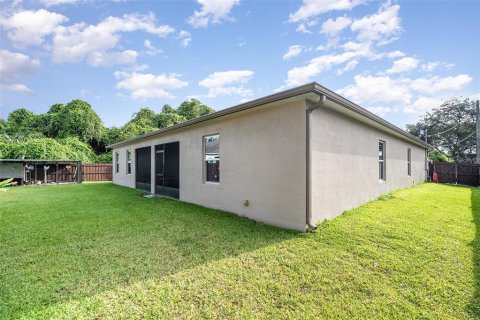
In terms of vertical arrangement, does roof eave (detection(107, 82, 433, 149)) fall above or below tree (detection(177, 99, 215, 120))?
below

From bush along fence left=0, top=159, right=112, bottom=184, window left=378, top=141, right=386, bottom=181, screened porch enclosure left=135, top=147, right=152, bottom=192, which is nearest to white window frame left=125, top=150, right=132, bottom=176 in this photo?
screened porch enclosure left=135, top=147, right=152, bottom=192

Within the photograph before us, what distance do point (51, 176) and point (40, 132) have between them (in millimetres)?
9311

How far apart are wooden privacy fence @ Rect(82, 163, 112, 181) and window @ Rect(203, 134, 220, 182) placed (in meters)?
16.3

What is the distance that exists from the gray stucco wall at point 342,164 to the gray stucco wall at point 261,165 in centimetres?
35

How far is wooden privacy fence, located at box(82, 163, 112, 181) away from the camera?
63.0 ft

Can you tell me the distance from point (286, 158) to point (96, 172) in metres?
19.9

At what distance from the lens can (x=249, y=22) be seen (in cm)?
790

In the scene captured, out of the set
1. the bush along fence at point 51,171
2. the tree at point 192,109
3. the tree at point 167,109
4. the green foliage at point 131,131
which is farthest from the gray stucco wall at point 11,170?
the tree at point 167,109

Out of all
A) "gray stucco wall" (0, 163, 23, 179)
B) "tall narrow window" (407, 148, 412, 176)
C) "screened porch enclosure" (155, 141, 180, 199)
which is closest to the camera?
"screened porch enclosure" (155, 141, 180, 199)

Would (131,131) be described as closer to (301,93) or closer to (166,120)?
(166,120)

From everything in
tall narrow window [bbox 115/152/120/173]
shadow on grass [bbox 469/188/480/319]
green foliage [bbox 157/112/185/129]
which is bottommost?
shadow on grass [bbox 469/188/480/319]

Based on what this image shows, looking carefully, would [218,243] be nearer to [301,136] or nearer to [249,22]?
[301,136]

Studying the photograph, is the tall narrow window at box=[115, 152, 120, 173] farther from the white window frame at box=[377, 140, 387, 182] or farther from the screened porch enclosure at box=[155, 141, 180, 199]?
the white window frame at box=[377, 140, 387, 182]

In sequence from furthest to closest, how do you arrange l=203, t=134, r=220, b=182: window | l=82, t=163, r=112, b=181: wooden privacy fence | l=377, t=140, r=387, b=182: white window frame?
1. l=82, t=163, r=112, b=181: wooden privacy fence
2. l=377, t=140, r=387, b=182: white window frame
3. l=203, t=134, r=220, b=182: window
